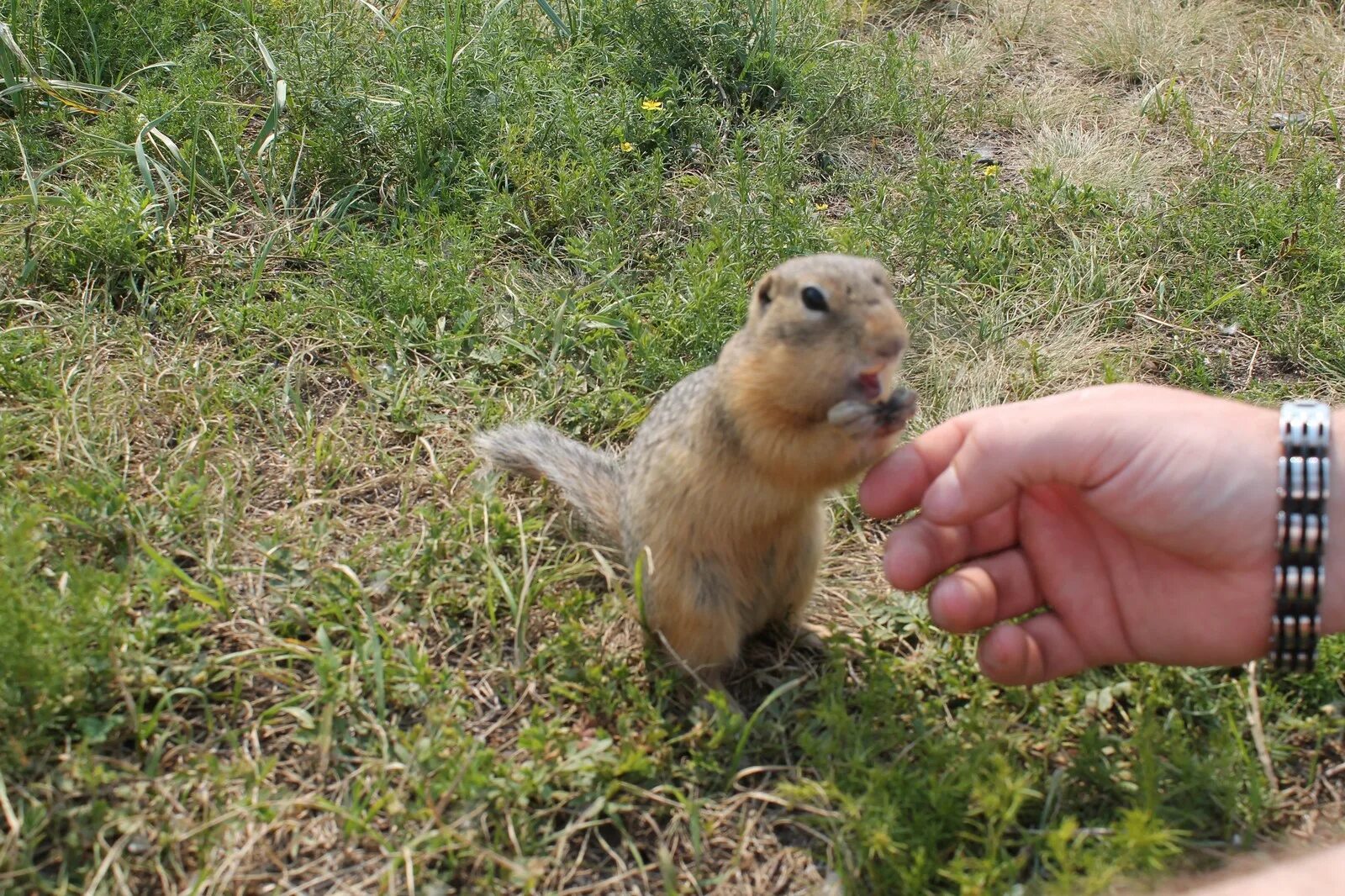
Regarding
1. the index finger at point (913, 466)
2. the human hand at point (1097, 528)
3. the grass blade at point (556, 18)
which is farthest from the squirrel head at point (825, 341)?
the grass blade at point (556, 18)

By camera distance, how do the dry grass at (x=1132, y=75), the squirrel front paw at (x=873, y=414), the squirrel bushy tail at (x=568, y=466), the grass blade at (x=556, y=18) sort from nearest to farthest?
the squirrel front paw at (x=873, y=414)
the squirrel bushy tail at (x=568, y=466)
the grass blade at (x=556, y=18)
the dry grass at (x=1132, y=75)

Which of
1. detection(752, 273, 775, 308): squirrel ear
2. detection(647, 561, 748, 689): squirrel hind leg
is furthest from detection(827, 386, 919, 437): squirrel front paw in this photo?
detection(647, 561, 748, 689): squirrel hind leg

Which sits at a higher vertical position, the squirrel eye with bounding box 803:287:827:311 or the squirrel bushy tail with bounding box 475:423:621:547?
the squirrel eye with bounding box 803:287:827:311

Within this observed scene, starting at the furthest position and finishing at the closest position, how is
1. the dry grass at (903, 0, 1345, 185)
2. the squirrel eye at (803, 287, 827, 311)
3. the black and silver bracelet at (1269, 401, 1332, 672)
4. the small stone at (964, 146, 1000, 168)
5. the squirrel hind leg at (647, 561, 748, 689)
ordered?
the dry grass at (903, 0, 1345, 185) → the small stone at (964, 146, 1000, 168) → the squirrel hind leg at (647, 561, 748, 689) → the squirrel eye at (803, 287, 827, 311) → the black and silver bracelet at (1269, 401, 1332, 672)

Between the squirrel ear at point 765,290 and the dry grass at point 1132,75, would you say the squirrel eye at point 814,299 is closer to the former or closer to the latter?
the squirrel ear at point 765,290

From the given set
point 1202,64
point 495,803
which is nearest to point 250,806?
point 495,803

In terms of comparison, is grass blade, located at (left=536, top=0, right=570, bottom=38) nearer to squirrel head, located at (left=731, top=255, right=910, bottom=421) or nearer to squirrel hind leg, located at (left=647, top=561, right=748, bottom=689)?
squirrel head, located at (left=731, top=255, right=910, bottom=421)
